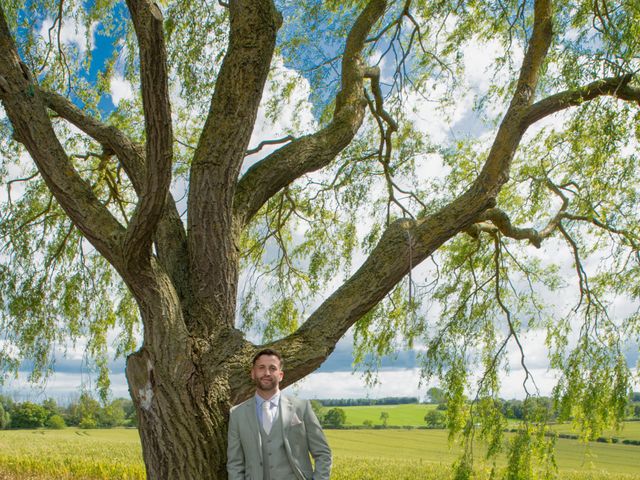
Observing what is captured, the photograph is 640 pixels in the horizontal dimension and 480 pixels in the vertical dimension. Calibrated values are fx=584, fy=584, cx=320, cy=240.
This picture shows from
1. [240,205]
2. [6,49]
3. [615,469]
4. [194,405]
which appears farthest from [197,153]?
[615,469]

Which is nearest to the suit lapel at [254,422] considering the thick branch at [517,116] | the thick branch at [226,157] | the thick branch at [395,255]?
the thick branch at [395,255]

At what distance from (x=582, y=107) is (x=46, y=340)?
19.4 feet

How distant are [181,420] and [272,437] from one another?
64 centimetres

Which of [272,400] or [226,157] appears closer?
[272,400]

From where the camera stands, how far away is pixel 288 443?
Result: 335 cm

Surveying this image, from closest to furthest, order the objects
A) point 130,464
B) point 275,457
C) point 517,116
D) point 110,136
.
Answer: point 275,457 → point 110,136 → point 517,116 → point 130,464

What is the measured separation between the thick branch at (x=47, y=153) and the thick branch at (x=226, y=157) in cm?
65

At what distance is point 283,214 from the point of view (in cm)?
784

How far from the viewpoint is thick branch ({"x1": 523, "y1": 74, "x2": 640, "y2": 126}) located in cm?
490

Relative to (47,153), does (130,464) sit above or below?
below

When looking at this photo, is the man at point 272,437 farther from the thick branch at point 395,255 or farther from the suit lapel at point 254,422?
the thick branch at point 395,255

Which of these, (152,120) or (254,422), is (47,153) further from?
(254,422)

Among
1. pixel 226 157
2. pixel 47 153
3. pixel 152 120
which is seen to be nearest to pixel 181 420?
pixel 152 120

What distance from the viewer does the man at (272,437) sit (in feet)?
10.9
